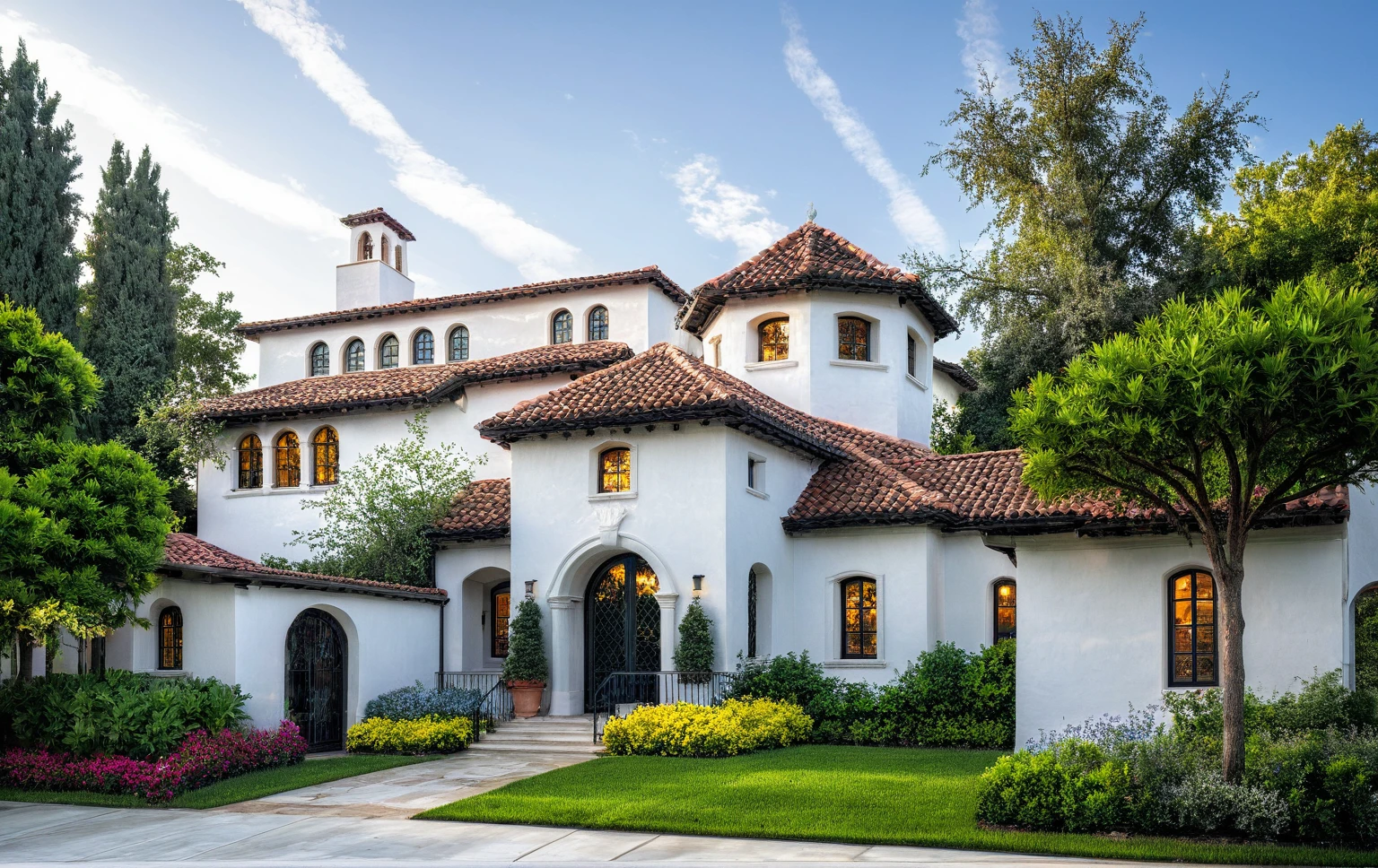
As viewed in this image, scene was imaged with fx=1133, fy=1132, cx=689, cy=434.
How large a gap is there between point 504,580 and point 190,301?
72.6 feet

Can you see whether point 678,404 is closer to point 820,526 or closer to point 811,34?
point 820,526

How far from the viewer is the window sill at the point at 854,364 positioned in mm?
26297

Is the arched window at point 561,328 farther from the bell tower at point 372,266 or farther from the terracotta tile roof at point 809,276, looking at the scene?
the bell tower at point 372,266

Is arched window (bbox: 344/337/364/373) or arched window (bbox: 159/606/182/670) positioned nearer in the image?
arched window (bbox: 159/606/182/670)

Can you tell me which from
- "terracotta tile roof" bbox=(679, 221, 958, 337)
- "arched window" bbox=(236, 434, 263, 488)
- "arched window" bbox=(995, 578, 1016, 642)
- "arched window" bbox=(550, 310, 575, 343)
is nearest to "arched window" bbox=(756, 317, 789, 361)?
"terracotta tile roof" bbox=(679, 221, 958, 337)

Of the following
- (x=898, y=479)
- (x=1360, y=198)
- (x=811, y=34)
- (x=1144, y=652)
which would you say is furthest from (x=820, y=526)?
(x=1360, y=198)

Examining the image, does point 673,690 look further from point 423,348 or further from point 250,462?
point 423,348

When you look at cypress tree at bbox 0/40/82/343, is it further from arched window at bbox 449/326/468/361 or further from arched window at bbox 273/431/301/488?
arched window at bbox 449/326/468/361

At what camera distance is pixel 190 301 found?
1593 inches

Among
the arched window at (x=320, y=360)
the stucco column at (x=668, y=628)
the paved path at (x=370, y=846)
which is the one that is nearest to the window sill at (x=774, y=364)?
the stucco column at (x=668, y=628)

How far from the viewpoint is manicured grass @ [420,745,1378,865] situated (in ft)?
36.8

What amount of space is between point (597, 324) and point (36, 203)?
1514 cm

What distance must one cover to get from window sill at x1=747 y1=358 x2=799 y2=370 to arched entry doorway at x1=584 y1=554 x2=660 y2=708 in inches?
261

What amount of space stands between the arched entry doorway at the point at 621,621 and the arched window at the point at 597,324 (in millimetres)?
10743
